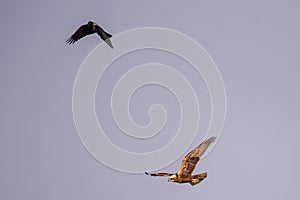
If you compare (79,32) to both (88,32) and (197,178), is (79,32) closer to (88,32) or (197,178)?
(88,32)

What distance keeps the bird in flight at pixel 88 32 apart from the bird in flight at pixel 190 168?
556 millimetres

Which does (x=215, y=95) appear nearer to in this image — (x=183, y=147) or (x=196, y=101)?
(x=196, y=101)

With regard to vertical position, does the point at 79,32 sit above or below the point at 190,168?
above

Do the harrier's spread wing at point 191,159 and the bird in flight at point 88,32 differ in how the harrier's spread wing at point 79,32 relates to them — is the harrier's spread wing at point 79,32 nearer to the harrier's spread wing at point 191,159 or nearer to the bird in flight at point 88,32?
the bird in flight at point 88,32

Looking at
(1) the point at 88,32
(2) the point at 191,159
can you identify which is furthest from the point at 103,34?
(2) the point at 191,159

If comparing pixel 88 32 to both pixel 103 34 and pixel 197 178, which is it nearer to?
pixel 103 34

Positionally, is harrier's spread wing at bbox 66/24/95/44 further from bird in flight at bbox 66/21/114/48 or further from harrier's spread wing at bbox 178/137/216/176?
harrier's spread wing at bbox 178/137/216/176

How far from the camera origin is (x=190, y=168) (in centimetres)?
188

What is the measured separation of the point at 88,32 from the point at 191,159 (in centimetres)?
64

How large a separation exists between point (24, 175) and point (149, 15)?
796 millimetres

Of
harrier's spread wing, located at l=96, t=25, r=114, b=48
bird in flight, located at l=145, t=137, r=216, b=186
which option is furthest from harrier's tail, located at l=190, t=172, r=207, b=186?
harrier's spread wing, located at l=96, t=25, r=114, b=48

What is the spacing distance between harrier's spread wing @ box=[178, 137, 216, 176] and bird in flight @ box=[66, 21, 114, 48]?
0.55 m

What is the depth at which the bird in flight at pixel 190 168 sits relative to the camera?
73.7 inches

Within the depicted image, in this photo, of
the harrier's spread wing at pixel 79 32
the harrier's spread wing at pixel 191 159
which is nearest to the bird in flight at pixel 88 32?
the harrier's spread wing at pixel 79 32
